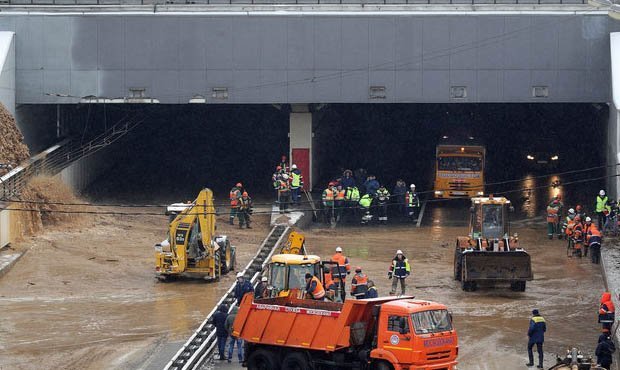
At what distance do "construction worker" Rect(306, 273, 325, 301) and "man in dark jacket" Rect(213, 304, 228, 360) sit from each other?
→ 1.95m

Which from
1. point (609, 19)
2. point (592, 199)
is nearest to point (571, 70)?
point (609, 19)

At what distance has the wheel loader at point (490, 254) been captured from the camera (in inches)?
1292

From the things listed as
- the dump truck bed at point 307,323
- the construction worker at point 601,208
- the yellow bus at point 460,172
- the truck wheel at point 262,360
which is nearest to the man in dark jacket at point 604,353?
the dump truck bed at point 307,323

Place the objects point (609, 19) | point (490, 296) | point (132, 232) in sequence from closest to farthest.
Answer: point (490, 296), point (132, 232), point (609, 19)

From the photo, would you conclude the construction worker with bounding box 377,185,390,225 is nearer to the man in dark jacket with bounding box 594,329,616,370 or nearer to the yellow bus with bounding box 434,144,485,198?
the yellow bus with bounding box 434,144,485,198

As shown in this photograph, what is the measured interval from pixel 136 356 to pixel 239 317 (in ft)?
9.83

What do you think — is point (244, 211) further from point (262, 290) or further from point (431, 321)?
point (431, 321)

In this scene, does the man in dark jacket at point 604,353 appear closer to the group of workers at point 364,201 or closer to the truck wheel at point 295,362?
the truck wheel at point 295,362

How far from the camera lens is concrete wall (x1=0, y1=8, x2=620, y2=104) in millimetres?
47750

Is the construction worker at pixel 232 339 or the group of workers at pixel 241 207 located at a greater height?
the group of workers at pixel 241 207

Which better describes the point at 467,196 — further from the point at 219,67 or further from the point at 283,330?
the point at 283,330

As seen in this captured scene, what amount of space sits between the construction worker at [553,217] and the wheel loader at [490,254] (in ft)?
22.6

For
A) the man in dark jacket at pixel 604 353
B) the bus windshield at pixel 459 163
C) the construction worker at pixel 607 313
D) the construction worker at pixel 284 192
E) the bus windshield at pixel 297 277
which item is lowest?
the man in dark jacket at pixel 604 353

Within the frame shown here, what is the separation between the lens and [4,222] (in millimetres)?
37188
